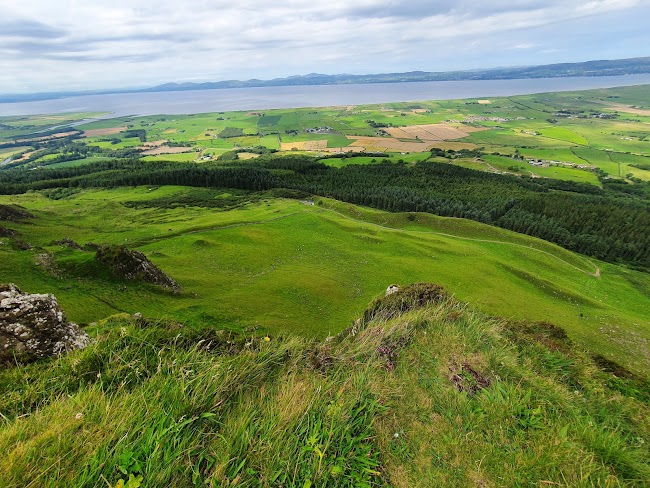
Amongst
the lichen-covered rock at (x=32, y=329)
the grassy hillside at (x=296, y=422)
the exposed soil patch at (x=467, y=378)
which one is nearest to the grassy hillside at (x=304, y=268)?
the lichen-covered rock at (x=32, y=329)

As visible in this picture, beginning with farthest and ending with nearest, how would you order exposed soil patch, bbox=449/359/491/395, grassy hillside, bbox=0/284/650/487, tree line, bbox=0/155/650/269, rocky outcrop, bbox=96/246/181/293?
tree line, bbox=0/155/650/269, rocky outcrop, bbox=96/246/181/293, exposed soil patch, bbox=449/359/491/395, grassy hillside, bbox=0/284/650/487

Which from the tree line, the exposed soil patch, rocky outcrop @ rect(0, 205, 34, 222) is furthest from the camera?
the tree line

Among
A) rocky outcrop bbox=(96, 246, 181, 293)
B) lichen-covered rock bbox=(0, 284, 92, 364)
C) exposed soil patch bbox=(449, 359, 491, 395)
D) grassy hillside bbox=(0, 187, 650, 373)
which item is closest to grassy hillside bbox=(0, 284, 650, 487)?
exposed soil patch bbox=(449, 359, 491, 395)

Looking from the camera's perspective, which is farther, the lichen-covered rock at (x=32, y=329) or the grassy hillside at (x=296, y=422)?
the lichen-covered rock at (x=32, y=329)

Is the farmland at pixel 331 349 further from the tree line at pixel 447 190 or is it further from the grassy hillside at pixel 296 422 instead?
the tree line at pixel 447 190

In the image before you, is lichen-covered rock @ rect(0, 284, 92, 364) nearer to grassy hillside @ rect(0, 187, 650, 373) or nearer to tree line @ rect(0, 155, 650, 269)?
grassy hillside @ rect(0, 187, 650, 373)

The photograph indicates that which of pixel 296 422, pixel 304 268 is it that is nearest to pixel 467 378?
pixel 296 422

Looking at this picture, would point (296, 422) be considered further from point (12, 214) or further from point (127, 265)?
point (12, 214)

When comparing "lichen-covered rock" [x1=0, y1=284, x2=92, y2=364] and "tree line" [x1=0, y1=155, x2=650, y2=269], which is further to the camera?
"tree line" [x1=0, y1=155, x2=650, y2=269]
